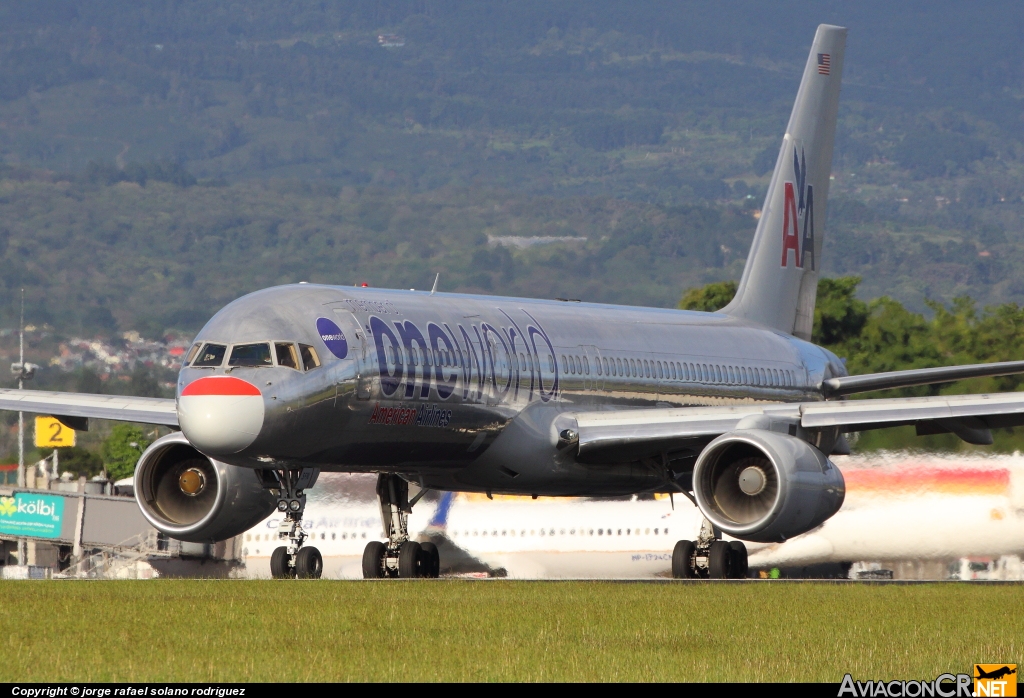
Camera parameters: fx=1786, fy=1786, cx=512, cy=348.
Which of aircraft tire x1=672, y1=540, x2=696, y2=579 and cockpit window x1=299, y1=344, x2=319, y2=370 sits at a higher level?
cockpit window x1=299, y1=344, x2=319, y2=370

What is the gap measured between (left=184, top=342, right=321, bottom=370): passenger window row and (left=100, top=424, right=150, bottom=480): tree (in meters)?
92.4

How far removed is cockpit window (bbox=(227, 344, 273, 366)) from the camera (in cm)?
2264

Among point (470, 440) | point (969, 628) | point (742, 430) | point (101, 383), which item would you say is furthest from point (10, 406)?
point (101, 383)

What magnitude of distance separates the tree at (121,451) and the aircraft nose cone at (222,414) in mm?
92940

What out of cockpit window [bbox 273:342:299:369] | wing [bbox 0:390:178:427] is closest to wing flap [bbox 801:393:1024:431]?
cockpit window [bbox 273:342:299:369]

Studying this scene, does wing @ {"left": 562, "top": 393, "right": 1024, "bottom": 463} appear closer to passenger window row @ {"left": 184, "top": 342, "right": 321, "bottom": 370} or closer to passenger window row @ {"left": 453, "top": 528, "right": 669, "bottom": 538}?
passenger window row @ {"left": 453, "top": 528, "right": 669, "bottom": 538}

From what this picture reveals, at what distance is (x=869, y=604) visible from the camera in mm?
20125

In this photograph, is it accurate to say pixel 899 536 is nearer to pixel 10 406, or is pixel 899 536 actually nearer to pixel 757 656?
pixel 10 406

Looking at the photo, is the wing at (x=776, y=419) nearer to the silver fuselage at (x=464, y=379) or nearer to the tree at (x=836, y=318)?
the silver fuselage at (x=464, y=379)

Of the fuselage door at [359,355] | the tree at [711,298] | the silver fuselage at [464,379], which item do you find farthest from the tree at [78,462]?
the fuselage door at [359,355]

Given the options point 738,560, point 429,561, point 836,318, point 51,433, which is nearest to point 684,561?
point 738,560

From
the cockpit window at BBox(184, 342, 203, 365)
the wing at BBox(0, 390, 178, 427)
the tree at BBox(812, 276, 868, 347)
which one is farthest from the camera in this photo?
the tree at BBox(812, 276, 868, 347)

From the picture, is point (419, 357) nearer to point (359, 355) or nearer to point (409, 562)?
point (359, 355)

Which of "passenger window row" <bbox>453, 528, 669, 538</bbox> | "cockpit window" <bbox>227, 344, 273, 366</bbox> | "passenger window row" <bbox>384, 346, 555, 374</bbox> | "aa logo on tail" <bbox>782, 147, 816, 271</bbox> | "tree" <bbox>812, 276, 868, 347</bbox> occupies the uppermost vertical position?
"tree" <bbox>812, 276, 868, 347</bbox>
